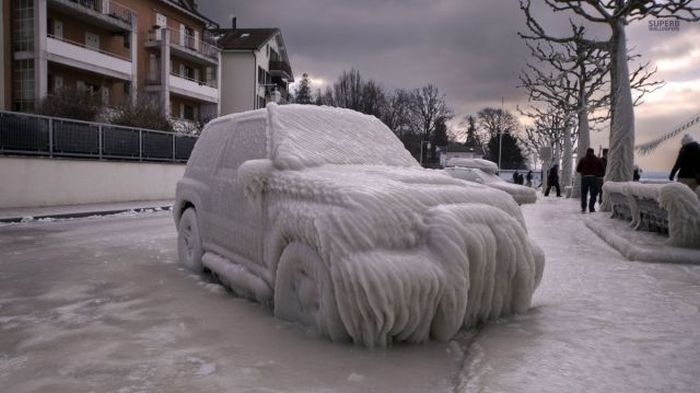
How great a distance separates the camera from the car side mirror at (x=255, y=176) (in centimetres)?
403

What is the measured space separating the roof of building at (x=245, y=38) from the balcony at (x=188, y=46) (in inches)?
191

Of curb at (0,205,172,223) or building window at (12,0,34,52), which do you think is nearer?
curb at (0,205,172,223)

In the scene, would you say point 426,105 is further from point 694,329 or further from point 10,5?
point 694,329

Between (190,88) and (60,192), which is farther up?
(190,88)

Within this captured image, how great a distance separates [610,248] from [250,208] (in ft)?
20.1

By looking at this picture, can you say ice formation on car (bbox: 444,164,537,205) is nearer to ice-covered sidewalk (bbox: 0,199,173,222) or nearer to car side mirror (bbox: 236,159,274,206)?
ice-covered sidewalk (bbox: 0,199,173,222)

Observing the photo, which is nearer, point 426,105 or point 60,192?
point 60,192

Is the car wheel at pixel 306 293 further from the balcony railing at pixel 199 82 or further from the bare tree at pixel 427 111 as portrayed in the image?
the bare tree at pixel 427 111

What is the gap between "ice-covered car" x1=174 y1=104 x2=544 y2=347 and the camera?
317cm

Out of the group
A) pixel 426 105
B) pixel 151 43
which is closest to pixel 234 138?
pixel 151 43

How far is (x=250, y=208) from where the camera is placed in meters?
4.37

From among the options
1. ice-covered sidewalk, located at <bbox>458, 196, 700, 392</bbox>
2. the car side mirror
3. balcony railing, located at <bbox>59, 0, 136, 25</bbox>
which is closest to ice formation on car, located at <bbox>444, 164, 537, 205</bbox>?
ice-covered sidewalk, located at <bbox>458, 196, 700, 392</bbox>

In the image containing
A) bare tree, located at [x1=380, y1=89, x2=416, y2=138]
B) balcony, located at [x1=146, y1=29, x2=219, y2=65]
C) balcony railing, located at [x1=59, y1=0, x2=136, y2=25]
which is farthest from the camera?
bare tree, located at [x1=380, y1=89, x2=416, y2=138]

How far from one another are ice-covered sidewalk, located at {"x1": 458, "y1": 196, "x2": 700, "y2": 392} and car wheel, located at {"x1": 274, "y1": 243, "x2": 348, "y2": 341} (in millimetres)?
Result: 869
